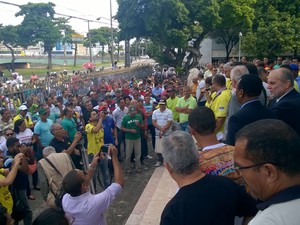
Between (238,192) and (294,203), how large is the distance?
100cm

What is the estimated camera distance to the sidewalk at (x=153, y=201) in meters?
5.73

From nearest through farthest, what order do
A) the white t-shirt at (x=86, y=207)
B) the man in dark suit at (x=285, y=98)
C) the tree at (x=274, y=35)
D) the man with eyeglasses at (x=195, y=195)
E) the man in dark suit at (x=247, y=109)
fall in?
the man with eyeglasses at (x=195, y=195) → the man in dark suit at (x=247, y=109) → the white t-shirt at (x=86, y=207) → the man in dark suit at (x=285, y=98) → the tree at (x=274, y=35)

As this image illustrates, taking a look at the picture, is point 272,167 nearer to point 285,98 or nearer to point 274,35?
point 285,98

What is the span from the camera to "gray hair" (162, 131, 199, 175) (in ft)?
7.77

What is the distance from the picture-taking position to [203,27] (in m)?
26.6

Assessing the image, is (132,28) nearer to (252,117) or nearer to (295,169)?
(252,117)

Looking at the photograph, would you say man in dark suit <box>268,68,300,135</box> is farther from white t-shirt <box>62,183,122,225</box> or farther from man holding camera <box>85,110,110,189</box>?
man holding camera <box>85,110,110,189</box>

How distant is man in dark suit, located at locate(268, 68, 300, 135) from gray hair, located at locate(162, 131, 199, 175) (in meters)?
1.61

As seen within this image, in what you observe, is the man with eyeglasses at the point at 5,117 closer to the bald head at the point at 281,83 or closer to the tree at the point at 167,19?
the bald head at the point at 281,83

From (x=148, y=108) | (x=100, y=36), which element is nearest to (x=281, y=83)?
(x=148, y=108)

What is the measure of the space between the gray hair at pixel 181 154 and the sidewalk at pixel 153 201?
3348mm

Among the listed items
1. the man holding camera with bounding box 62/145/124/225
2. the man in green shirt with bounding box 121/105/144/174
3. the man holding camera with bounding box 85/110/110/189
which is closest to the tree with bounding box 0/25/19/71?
the man in green shirt with bounding box 121/105/144/174

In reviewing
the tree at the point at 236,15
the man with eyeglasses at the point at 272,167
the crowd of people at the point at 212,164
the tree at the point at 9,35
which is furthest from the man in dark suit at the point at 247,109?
the tree at the point at 9,35

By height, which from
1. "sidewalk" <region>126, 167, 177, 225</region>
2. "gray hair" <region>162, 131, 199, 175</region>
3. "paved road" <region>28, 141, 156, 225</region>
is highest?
"gray hair" <region>162, 131, 199, 175</region>
